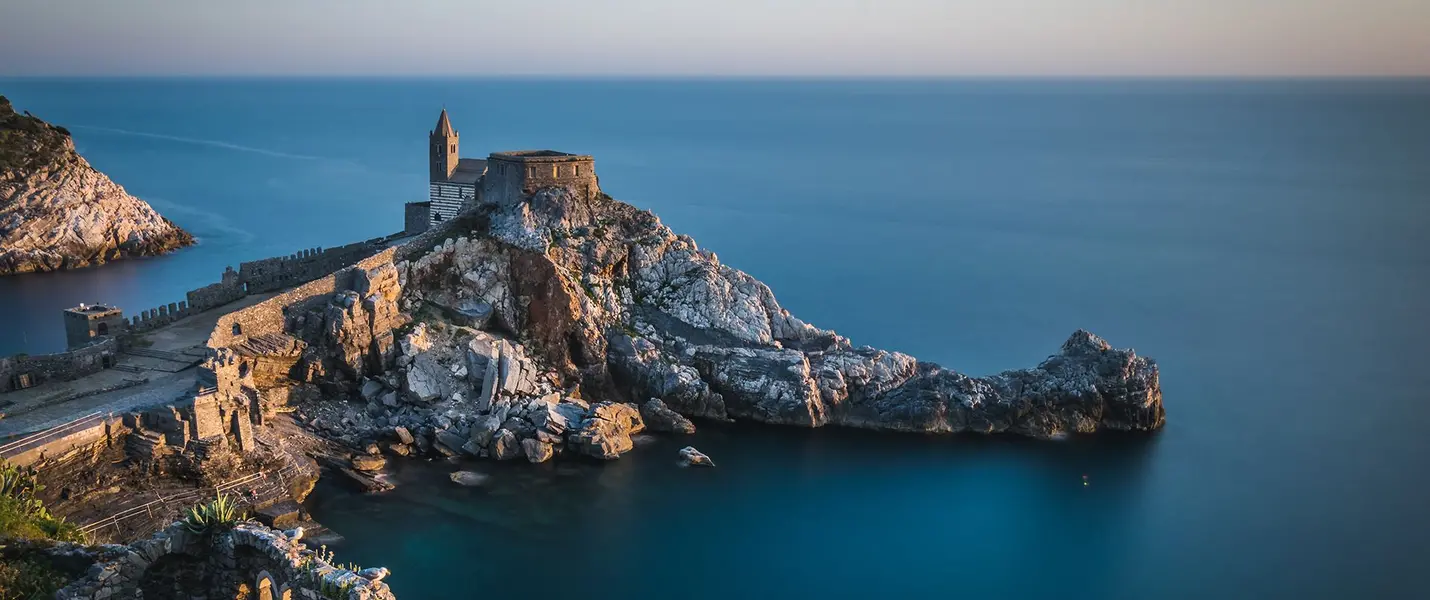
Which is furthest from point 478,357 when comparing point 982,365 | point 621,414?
point 982,365

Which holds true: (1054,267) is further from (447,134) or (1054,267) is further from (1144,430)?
(447,134)

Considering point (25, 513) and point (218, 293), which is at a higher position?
point (218, 293)

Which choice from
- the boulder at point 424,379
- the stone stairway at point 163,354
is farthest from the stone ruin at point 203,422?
the boulder at point 424,379

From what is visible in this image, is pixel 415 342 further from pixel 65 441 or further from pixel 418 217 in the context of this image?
pixel 65 441

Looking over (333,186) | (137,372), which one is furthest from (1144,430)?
(333,186)

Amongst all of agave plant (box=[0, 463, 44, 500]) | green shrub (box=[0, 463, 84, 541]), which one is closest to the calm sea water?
agave plant (box=[0, 463, 44, 500])

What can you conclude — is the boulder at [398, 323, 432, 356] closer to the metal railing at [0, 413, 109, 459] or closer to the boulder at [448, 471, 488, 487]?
the boulder at [448, 471, 488, 487]
